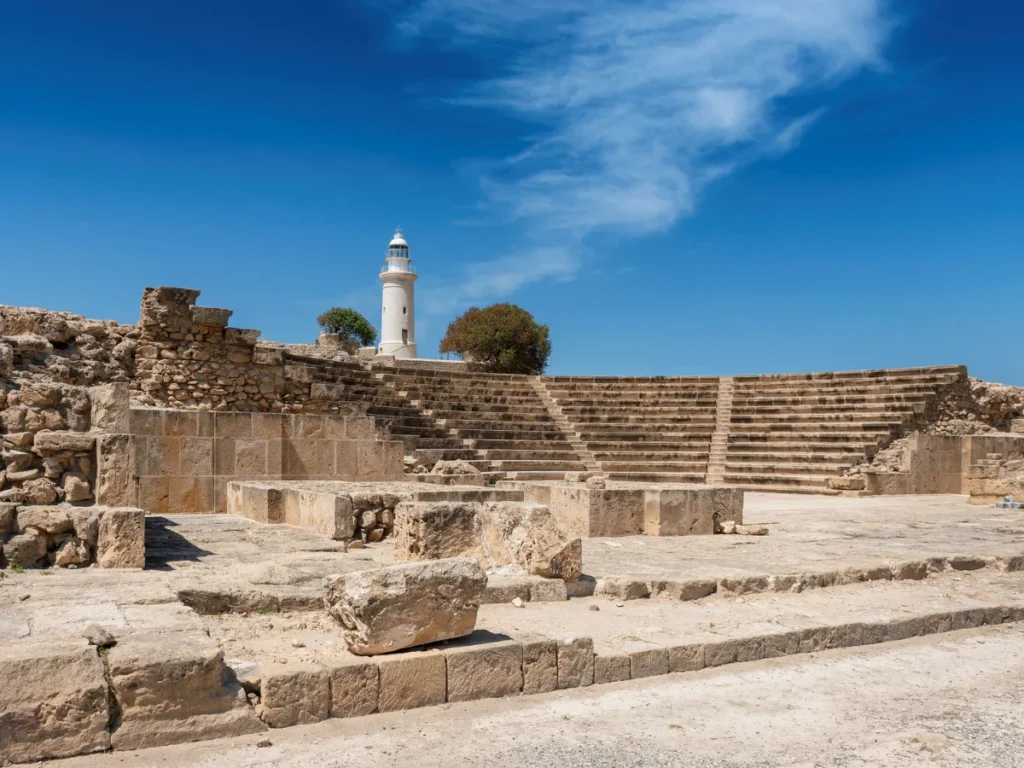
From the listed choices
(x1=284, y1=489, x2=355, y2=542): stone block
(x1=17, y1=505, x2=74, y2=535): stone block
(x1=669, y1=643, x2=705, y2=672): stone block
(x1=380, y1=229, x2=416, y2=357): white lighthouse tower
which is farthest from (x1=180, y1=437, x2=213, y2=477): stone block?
(x1=380, y1=229, x2=416, y2=357): white lighthouse tower

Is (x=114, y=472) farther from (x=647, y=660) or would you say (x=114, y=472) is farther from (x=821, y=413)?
(x=821, y=413)

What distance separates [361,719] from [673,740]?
1382 millimetres

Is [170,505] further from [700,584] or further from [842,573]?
[842,573]

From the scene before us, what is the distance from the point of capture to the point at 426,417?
19.6 meters

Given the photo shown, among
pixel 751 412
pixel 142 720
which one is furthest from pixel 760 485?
pixel 142 720

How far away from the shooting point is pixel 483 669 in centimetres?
432

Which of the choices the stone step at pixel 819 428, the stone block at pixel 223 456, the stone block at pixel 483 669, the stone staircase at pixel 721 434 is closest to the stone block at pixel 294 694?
the stone block at pixel 483 669

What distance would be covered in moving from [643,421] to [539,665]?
60.4 feet

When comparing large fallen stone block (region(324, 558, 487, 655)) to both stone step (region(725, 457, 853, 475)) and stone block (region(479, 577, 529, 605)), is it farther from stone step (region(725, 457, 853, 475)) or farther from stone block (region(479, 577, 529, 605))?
stone step (region(725, 457, 853, 475))

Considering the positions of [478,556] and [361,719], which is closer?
[361,719]

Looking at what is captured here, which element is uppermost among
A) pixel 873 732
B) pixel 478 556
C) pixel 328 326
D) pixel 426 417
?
pixel 328 326

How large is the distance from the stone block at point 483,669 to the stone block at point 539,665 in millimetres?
33

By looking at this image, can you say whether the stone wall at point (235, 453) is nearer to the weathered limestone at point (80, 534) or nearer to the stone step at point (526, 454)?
the weathered limestone at point (80, 534)

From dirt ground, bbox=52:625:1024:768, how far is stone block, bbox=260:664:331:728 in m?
0.06
